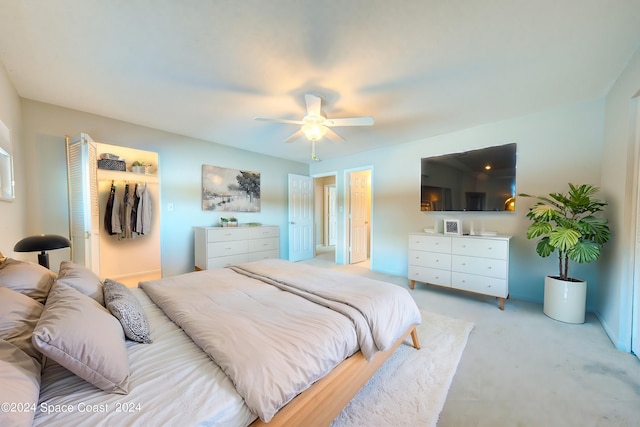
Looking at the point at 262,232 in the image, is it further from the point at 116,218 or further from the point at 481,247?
the point at 481,247

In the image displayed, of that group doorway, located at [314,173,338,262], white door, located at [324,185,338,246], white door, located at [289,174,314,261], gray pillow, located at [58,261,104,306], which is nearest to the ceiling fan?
gray pillow, located at [58,261,104,306]

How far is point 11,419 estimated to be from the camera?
0.56m

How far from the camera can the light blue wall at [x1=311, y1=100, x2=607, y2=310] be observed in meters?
2.56

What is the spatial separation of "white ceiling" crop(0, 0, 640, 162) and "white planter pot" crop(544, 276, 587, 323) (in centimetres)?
192

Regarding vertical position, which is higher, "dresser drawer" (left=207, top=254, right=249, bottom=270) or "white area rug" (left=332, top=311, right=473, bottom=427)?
"dresser drawer" (left=207, top=254, right=249, bottom=270)

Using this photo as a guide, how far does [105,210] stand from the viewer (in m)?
3.17

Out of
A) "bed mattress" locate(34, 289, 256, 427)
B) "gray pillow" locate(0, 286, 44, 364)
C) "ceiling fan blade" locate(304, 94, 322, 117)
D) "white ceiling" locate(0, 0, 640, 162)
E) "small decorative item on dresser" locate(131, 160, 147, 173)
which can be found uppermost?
"white ceiling" locate(0, 0, 640, 162)

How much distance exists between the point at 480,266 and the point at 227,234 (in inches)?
141

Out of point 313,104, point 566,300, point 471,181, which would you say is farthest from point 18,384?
point 471,181

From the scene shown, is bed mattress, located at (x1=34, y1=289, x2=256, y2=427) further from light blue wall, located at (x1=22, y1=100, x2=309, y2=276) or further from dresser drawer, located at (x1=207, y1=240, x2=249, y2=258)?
light blue wall, located at (x1=22, y1=100, x2=309, y2=276)

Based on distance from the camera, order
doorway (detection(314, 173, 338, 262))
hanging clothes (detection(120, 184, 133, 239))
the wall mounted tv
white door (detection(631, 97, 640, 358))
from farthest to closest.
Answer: doorway (detection(314, 173, 338, 262)) < hanging clothes (detection(120, 184, 133, 239)) < the wall mounted tv < white door (detection(631, 97, 640, 358))

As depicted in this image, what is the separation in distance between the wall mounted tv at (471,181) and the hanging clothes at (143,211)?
162 inches

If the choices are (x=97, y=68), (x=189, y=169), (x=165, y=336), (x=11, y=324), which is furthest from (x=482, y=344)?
(x=189, y=169)

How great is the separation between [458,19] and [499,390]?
7.73 feet
